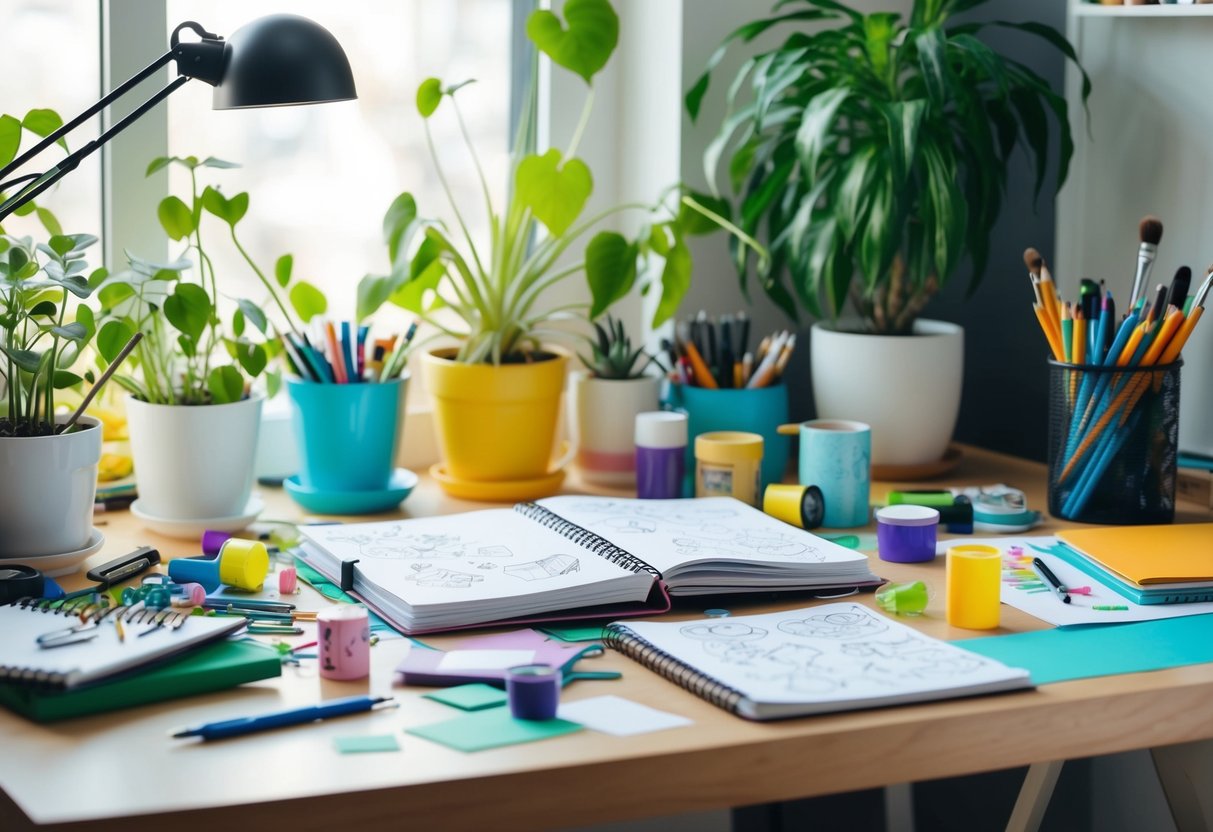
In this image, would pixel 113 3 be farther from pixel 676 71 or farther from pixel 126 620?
pixel 126 620

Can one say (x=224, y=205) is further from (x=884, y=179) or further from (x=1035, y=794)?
(x=1035, y=794)

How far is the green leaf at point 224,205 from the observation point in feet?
4.50

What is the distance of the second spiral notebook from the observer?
109cm

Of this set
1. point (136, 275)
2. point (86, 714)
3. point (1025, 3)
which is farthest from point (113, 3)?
point (1025, 3)

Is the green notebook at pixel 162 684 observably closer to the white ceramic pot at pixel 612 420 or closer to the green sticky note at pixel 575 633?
the green sticky note at pixel 575 633

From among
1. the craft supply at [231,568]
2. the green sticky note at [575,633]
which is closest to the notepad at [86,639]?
the craft supply at [231,568]

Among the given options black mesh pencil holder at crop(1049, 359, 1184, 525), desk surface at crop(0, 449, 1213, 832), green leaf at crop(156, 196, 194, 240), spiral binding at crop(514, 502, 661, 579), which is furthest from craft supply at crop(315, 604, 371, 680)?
black mesh pencil holder at crop(1049, 359, 1184, 525)

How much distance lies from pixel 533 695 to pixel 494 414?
2.26ft

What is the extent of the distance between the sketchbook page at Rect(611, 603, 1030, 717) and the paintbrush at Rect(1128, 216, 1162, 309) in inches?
21.3

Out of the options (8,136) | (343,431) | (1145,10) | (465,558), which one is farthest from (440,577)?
(1145,10)

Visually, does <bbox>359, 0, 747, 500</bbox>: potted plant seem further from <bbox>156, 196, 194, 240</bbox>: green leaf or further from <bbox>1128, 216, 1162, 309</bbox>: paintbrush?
<bbox>1128, 216, 1162, 309</bbox>: paintbrush

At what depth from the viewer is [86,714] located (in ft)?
2.96

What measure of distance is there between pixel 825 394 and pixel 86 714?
99 centimetres

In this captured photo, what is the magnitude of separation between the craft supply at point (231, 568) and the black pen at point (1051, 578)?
0.69m
